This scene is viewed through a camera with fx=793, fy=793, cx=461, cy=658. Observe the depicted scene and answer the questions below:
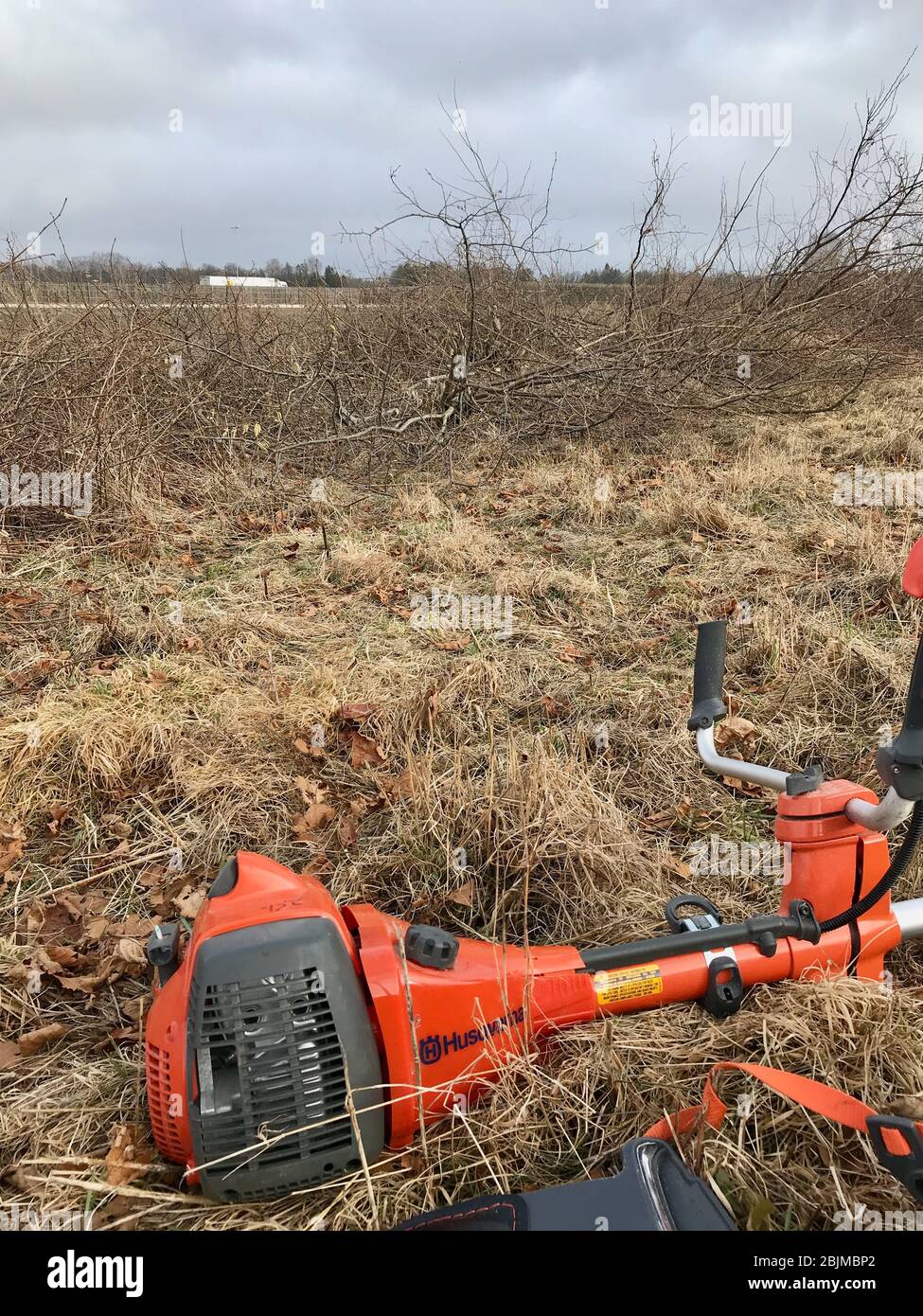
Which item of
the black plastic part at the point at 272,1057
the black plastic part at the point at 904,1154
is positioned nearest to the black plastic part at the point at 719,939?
the black plastic part at the point at 904,1154

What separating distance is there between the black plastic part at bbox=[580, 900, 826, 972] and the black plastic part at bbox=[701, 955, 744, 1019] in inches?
1.3

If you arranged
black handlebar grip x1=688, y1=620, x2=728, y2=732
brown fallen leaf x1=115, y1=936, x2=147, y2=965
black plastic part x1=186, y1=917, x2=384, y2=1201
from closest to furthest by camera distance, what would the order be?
1. black plastic part x1=186, y1=917, x2=384, y2=1201
2. black handlebar grip x1=688, y1=620, x2=728, y2=732
3. brown fallen leaf x1=115, y1=936, x2=147, y2=965

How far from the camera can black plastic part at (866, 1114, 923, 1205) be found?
1250 mm

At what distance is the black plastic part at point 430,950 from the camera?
5.01 feet

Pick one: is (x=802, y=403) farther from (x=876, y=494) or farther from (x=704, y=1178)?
→ (x=704, y=1178)

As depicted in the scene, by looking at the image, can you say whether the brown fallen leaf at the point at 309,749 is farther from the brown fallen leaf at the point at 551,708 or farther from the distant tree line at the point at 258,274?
the distant tree line at the point at 258,274

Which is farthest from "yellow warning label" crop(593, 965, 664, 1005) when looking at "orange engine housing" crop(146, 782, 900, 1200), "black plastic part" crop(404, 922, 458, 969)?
"black plastic part" crop(404, 922, 458, 969)

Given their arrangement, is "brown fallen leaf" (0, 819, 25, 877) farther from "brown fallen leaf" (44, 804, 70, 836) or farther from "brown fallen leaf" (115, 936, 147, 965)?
"brown fallen leaf" (115, 936, 147, 965)

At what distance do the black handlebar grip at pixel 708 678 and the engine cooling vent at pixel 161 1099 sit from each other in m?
1.29

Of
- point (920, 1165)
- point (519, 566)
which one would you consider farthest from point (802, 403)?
point (920, 1165)

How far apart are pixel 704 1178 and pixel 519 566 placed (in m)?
3.76
